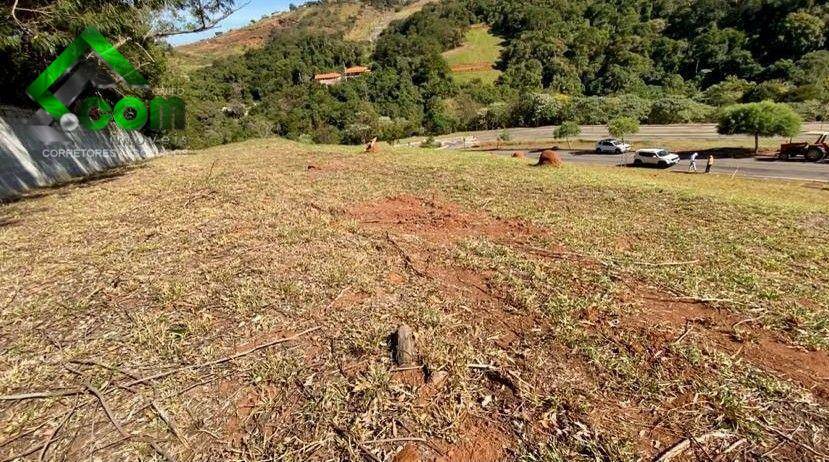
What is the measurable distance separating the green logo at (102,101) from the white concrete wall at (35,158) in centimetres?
Answer: 78

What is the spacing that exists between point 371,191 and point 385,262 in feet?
14.6

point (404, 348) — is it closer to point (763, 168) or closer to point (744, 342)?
point (744, 342)

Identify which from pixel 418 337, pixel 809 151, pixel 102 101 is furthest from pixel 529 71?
pixel 418 337

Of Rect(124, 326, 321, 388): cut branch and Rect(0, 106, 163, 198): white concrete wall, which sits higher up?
Rect(0, 106, 163, 198): white concrete wall

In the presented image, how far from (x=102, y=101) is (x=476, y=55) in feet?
366

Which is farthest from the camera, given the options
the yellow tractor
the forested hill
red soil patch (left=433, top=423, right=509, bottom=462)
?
the forested hill

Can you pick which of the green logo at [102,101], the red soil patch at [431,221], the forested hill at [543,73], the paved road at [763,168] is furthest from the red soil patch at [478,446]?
the forested hill at [543,73]

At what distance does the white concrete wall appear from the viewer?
9.70 meters

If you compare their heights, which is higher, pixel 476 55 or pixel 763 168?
pixel 476 55

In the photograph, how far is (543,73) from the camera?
94.5 meters

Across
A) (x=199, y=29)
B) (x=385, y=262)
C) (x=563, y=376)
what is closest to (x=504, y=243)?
(x=385, y=262)

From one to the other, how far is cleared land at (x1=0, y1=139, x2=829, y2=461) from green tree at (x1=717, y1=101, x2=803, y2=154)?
2630cm

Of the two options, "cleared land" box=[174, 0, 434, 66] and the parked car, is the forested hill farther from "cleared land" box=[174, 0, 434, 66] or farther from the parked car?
the parked car

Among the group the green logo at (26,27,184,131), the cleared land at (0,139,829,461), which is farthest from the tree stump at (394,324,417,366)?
the green logo at (26,27,184,131)
